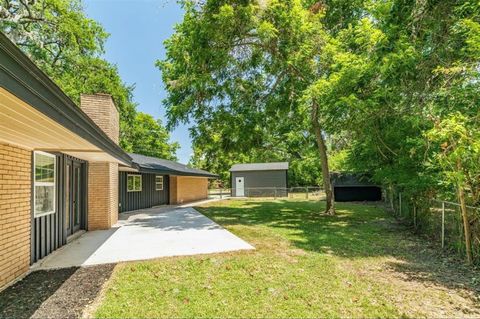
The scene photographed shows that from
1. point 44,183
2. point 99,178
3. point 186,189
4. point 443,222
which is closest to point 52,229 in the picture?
point 44,183

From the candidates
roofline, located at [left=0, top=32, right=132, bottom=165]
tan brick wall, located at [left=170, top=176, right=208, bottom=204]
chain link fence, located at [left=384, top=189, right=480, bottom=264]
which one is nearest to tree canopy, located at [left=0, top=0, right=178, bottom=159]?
tan brick wall, located at [left=170, top=176, right=208, bottom=204]

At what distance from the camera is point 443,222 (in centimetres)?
663

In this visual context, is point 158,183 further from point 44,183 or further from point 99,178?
point 44,183

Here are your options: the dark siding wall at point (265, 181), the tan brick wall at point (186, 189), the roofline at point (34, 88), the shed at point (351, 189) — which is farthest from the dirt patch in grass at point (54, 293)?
the dark siding wall at point (265, 181)

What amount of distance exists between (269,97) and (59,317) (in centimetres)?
1203

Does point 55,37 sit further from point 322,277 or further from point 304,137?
point 322,277

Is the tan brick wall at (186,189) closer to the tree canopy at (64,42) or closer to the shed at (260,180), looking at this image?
the shed at (260,180)

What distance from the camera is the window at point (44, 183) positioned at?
555 centimetres

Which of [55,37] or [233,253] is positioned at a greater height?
[55,37]

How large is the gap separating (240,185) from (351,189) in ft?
36.6

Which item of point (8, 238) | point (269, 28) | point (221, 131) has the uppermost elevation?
point (269, 28)

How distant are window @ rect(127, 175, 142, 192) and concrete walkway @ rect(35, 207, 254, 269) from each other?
4706mm

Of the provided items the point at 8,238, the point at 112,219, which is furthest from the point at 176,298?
the point at 112,219

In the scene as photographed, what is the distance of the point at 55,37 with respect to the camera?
18.7m
